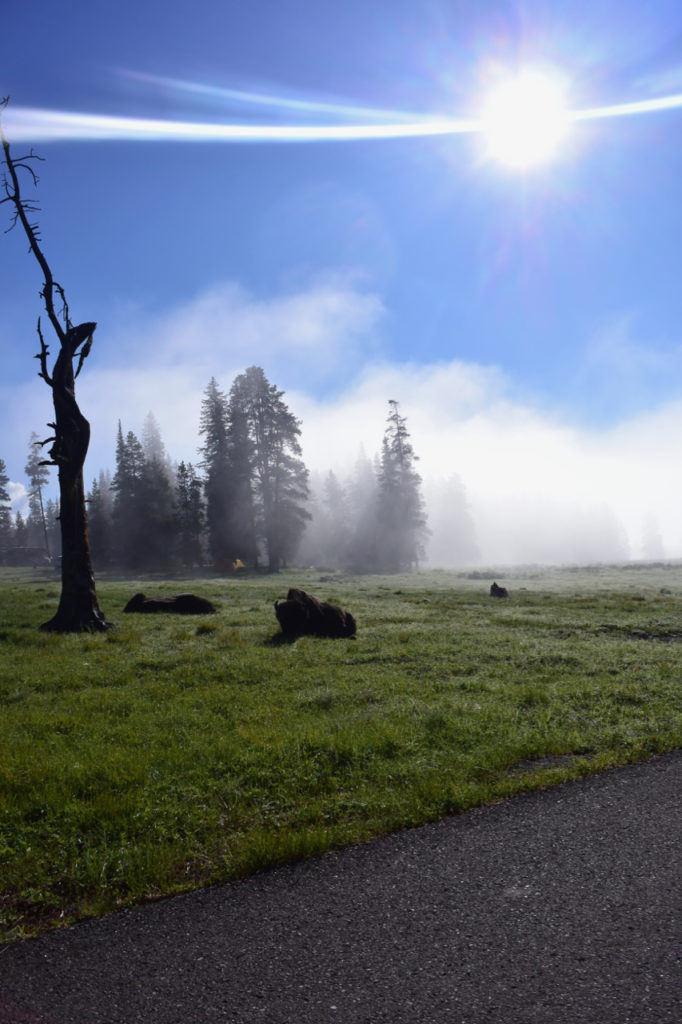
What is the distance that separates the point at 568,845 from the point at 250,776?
9.51 ft

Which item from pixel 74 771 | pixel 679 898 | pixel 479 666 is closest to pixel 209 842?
pixel 74 771

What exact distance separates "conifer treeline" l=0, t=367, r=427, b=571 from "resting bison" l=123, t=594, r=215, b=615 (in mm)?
30521

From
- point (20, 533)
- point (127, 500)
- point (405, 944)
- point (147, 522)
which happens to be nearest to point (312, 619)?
point (405, 944)

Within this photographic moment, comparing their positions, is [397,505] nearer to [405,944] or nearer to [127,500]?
[127,500]

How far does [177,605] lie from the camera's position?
63.6 feet

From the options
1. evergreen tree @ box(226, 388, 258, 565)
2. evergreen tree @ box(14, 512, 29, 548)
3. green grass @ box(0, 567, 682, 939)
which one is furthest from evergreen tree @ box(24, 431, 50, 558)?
green grass @ box(0, 567, 682, 939)

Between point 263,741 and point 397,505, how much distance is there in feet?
203

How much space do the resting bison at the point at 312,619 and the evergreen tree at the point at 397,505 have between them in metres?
52.0

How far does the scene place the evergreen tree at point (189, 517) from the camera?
5650cm

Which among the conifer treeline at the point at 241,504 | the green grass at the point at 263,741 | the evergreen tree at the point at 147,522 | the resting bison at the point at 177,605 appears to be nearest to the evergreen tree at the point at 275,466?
the conifer treeline at the point at 241,504

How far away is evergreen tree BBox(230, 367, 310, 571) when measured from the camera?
5344cm

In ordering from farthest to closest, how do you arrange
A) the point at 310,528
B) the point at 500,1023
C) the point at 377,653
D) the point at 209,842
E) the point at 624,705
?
the point at 310,528 → the point at 377,653 → the point at 624,705 → the point at 209,842 → the point at 500,1023

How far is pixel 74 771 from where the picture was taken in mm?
5418

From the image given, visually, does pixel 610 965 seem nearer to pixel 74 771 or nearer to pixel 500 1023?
pixel 500 1023
